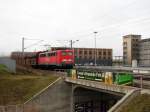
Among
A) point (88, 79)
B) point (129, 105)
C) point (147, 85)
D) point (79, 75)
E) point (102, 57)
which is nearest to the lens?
point (129, 105)

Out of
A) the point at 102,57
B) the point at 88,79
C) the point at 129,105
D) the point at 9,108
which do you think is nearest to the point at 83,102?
the point at 88,79

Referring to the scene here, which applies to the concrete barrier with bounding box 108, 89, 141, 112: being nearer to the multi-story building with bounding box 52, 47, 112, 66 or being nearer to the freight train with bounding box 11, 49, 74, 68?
the freight train with bounding box 11, 49, 74, 68

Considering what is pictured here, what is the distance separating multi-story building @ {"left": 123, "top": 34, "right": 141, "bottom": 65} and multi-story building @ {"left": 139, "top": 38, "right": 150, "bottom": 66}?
275cm

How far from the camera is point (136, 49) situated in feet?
410

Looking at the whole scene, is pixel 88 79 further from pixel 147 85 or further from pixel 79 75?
pixel 147 85

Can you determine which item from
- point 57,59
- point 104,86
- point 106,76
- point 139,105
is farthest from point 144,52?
point 139,105

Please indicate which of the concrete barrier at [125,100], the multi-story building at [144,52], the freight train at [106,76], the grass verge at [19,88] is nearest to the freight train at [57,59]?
the grass verge at [19,88]

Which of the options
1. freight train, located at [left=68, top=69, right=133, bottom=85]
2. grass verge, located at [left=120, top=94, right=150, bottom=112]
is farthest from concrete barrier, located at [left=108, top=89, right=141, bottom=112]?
freight train, located at [left=68, top=69, right=133, bottom=85]

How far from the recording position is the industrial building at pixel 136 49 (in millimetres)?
116512

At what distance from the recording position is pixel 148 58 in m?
114

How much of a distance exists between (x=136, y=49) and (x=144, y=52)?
24.9 feet

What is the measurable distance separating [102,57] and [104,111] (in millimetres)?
101203

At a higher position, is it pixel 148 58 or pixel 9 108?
pixel 148 58

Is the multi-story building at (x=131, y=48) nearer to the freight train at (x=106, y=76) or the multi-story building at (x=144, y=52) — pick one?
the multi-story building at (x=144, y=52)
